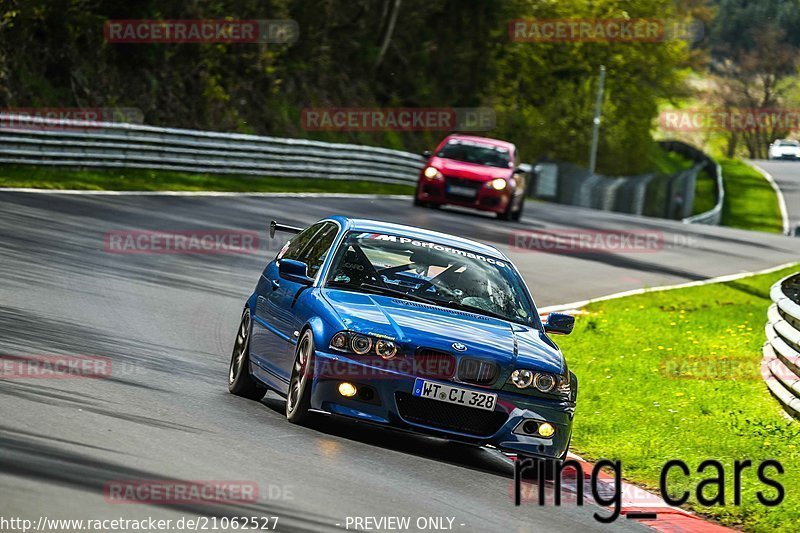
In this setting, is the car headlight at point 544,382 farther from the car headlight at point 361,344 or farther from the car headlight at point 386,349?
the car headlight at point 361,344

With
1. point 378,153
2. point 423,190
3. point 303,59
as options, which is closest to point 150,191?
point 423,190

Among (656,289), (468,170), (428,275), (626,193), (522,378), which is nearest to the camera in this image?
(522,378)

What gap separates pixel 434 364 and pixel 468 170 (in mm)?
23441

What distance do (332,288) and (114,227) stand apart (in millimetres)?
11766

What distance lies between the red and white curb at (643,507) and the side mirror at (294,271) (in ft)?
6.96

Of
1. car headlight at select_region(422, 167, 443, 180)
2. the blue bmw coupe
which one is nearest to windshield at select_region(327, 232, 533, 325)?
the blue bmw coupe

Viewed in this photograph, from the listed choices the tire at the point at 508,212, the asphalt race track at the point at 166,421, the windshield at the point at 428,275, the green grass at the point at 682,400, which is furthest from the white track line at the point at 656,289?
the windshield at the point at 428,275

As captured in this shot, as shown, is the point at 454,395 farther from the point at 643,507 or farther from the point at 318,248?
the point at 318,248

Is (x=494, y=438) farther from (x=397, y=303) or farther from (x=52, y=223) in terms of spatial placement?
(x=52, y=223)

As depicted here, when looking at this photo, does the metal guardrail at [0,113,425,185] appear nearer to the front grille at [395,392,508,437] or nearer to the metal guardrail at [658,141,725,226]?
the metal guardrail at [658,141,725,226]

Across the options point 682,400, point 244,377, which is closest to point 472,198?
point 682,400

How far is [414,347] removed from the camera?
29.5ft

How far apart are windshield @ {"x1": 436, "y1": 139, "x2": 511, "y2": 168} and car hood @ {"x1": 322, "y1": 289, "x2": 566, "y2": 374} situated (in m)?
23.2

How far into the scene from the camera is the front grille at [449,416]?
8977mm
